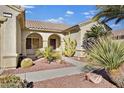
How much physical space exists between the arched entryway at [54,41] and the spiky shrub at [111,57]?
12821 mm

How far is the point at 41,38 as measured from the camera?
1925cm

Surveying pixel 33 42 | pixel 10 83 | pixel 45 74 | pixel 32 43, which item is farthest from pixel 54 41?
pixel 10 83

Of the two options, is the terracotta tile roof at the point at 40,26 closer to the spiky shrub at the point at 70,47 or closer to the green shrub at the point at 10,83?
the spiky shrub at the point at 70,47

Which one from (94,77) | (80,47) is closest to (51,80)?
(94,77)

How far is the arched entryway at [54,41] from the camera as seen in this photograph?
19922 millimetres

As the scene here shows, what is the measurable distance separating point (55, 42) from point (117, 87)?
13547 millimetres

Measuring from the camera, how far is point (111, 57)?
274 inches

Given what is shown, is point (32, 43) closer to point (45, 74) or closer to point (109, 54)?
point (45, 74)

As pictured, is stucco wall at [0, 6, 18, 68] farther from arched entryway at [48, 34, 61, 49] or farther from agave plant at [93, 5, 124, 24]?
arched entryway at [48, 34, 61, 49]

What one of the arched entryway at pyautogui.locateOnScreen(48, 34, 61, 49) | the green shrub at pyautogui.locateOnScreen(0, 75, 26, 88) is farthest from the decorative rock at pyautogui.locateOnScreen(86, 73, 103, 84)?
the arched entryway at pyautogui.locateOnScreen(48, 34, 61, 49)

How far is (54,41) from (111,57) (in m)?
13.6

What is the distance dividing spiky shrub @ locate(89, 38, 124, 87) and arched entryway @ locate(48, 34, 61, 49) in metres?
12.8

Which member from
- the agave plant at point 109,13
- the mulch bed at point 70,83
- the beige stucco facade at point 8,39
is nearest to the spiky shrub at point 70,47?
the agave plant at point 109,13

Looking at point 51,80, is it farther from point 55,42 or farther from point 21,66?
point 55,42
